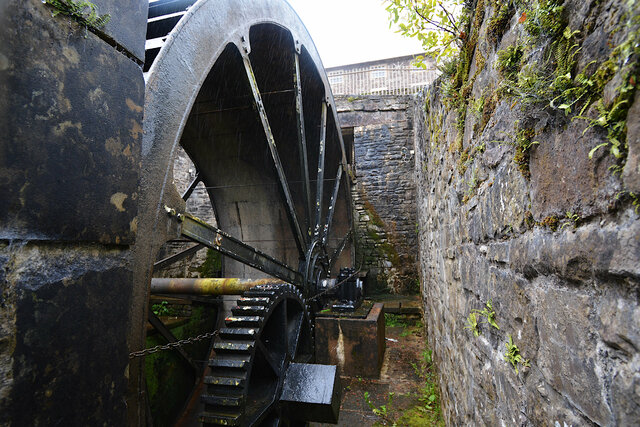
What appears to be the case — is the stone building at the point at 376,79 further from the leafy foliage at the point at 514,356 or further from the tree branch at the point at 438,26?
the leafy foliage at the point at 514,356

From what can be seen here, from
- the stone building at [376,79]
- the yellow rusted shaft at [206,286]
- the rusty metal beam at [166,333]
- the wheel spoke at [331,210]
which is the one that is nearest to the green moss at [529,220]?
the yellow rusted shaft at [206,286]

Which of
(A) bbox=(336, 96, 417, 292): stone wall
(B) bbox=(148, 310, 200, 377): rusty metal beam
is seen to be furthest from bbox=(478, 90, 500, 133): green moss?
(A) bbox=(336, 96, 417, 292): stone wall

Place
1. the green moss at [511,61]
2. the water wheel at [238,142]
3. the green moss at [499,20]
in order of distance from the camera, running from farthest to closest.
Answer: the water wheel at [238,142] → the green moss at [499,20] → the green moss at [511,61]

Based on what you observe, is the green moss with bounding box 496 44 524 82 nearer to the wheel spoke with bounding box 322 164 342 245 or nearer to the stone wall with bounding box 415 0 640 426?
the stone wall with bounding box 415 0 640 426

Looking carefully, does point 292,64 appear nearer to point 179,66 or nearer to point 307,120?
point 307,120

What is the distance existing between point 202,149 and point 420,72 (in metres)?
12.0

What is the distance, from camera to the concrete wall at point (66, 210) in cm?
90

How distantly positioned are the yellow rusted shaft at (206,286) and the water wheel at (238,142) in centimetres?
27

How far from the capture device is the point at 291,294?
288cm

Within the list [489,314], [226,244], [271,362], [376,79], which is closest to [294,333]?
[271,362]

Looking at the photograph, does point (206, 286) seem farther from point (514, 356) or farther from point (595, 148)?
point (595, 148)

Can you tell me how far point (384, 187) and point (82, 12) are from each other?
636 centimetres

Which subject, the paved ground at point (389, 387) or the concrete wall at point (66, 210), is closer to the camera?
the concrete wall at point (66, 210)

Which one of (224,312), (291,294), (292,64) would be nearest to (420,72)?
(292,64)
